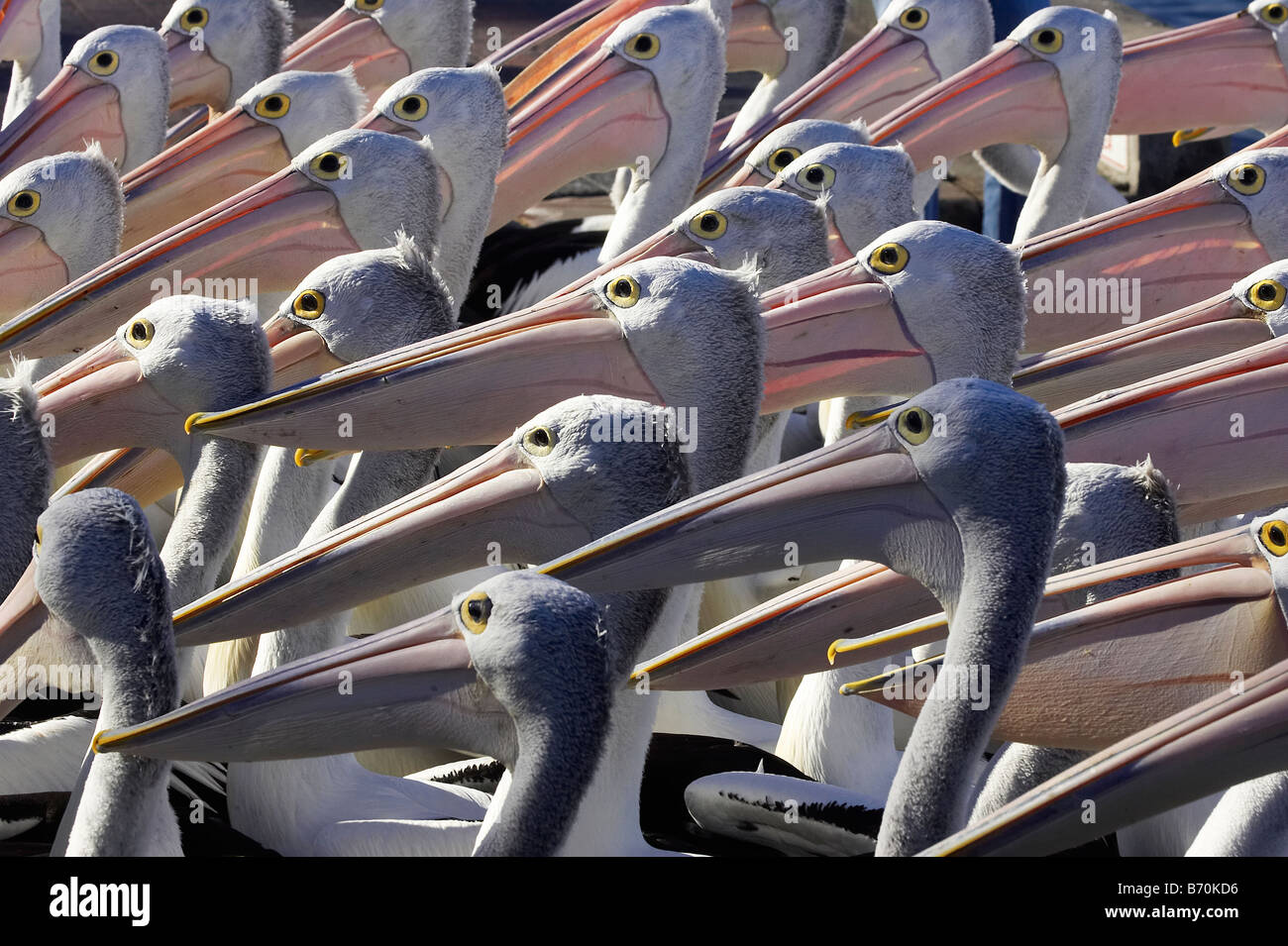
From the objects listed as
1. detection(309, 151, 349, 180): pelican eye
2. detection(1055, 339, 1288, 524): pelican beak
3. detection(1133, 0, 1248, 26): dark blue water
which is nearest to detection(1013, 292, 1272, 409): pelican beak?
detection(1055, 339, 1288, 524): pelican beak

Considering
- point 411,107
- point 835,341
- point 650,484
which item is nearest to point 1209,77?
point 411,107

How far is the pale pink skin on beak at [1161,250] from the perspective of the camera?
412 centimetres

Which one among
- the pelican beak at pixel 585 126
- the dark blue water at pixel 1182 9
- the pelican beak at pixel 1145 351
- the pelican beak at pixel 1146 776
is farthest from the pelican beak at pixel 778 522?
the dark blue water at pixel 1182 9

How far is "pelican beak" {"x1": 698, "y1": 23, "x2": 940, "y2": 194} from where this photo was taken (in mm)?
5312

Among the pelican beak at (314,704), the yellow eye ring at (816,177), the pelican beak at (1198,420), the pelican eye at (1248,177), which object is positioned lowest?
the pelican beak at (314,704)

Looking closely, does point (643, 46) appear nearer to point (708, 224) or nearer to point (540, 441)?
point (708, 224)

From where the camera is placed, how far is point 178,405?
3525 mm

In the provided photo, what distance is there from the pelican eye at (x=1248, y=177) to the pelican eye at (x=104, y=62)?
2.94 meters

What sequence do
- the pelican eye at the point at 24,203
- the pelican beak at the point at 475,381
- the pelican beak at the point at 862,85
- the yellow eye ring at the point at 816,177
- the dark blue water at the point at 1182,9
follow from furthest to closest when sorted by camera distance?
the dark blue water at the point at 1182,9 < the pelican beak at the point at 862,85 < the pelican eye at the point at 24,203 < the yellow eye ring at the point at 816,177 < the pelican beak at the point at 475,381

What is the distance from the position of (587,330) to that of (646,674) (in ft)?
2.68

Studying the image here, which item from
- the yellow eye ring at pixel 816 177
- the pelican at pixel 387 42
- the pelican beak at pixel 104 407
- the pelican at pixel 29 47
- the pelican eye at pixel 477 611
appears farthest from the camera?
the pelican at pixel 29 47

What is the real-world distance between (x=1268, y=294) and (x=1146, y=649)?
3.47ft

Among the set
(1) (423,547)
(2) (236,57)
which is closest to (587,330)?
(1) (423,547)

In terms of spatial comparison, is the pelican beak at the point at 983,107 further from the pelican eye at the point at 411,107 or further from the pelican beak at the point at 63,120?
the pelican beak at the point at 63,120
